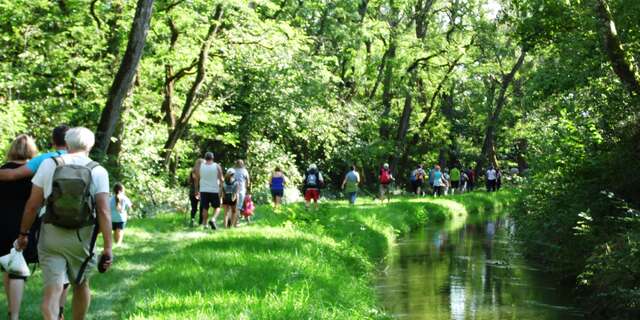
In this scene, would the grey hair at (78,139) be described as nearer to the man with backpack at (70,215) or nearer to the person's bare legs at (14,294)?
the man with backpack at (70,215)

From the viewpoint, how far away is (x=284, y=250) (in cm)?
1273

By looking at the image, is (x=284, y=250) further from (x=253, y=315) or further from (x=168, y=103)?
(x=168, y=103)

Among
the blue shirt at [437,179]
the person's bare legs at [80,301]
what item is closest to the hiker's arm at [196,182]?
the person's bare legs at [80,301]

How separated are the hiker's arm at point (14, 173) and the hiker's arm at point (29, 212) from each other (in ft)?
1.70

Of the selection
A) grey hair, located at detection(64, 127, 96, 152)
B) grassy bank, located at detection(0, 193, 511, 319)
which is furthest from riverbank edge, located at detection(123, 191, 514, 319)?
grey hair, located at detection(64, 127, 96, 152)

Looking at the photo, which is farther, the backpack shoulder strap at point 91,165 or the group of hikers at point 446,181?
the group of hikers at point 446,181

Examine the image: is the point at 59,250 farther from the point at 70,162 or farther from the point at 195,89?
the point at 195,89

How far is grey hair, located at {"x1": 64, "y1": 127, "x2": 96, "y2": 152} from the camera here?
6.22 m

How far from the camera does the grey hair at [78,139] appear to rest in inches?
245

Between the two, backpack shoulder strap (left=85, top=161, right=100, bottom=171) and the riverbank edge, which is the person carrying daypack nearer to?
the riverbank edge

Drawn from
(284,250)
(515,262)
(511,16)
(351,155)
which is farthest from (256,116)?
(284,250)

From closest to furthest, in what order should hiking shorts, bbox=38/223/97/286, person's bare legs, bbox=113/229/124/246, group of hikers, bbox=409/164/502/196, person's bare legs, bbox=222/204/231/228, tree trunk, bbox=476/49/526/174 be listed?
hiking shorts, bbox=38/223/97/286, person's bare legs, bbox=113/229/124/246, person's bare legs, bbox=222/204/231/228, group of hikers, bbox=409/164/502/196, tree trunk, bbox=476/49/526/174

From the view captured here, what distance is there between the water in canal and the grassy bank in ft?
1.94

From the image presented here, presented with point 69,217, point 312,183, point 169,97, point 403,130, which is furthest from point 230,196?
point 403,130
